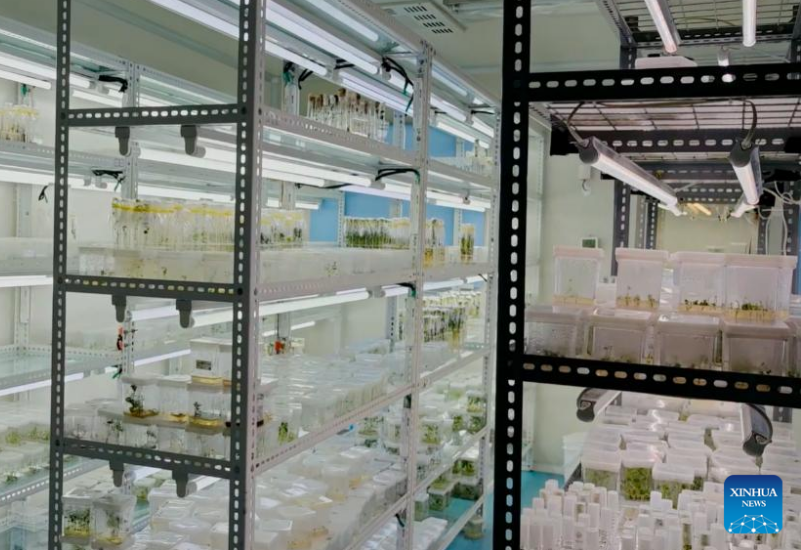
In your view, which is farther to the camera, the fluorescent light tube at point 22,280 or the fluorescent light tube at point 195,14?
the fluorescent light tube at point 22,280

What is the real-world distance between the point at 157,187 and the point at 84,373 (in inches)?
48.4

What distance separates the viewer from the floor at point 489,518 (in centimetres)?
494

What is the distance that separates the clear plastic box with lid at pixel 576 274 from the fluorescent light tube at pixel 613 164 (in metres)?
0.21

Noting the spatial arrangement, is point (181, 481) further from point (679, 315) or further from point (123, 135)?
point (679, 315)

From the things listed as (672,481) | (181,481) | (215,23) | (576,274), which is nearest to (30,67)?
(215,23)

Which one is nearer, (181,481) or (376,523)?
(181,481)

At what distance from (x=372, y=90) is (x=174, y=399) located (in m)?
1.97

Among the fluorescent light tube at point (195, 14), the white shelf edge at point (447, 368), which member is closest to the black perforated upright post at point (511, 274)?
the fluorescent light tube at point (195, 14)

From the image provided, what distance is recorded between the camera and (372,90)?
12.4ft

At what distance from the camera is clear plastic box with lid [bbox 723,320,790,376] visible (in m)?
1.39

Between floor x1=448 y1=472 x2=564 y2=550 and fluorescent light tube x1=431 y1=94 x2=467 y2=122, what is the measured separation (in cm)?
240

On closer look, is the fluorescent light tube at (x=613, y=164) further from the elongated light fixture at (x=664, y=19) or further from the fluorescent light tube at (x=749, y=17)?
the fluorescent light tube at (x=749, y=17)

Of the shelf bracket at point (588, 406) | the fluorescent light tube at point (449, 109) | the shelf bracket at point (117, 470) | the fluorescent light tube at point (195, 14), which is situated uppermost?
the fluorescent light tube at point (449, 109)

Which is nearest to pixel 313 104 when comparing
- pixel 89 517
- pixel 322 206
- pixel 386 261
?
pixel 386 261
